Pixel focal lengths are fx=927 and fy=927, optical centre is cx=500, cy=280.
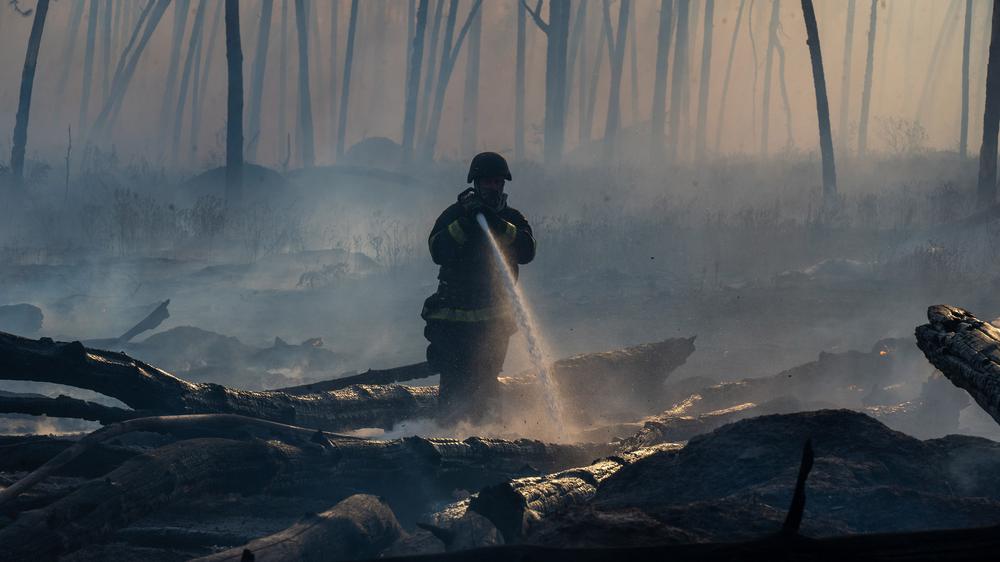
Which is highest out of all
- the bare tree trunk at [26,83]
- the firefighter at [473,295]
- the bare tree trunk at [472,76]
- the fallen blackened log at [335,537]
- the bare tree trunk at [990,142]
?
the bare tree trunk at [472,76]

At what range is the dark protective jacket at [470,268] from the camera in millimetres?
6676

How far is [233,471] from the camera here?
456cm

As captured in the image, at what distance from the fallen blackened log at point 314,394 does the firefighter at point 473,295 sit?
0.88 ft

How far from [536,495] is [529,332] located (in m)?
2.91

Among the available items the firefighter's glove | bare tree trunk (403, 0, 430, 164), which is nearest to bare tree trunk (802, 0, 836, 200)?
bare tree trunk (403, 0, 430, 164)

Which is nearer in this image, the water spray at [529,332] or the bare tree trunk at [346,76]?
the water spray at [529,332]

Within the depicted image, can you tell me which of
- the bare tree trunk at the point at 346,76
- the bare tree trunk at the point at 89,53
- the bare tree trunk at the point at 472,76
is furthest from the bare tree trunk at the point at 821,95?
the bare tree trunk at the point at 89,53

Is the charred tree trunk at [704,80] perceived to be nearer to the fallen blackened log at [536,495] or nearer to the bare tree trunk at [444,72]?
the bare tree trunk at [444,72]

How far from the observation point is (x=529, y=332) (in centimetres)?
705

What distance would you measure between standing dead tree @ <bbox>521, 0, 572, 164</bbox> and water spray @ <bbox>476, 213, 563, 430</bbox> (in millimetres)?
20901

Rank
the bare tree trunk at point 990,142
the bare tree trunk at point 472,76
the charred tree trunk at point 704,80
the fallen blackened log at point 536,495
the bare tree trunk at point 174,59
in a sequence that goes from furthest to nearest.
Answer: the bare tree trunk at point 174,59 → the bare tree trunk at point 472,76 → the charred tree trunk at point 704,80 → the bare tree trunk at point 990,142 → the fallen blackened log at point 536,495

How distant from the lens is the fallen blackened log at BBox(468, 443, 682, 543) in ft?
11.8

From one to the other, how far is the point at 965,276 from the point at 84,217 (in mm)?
16177

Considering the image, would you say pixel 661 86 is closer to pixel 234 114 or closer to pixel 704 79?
pixel 704 79
